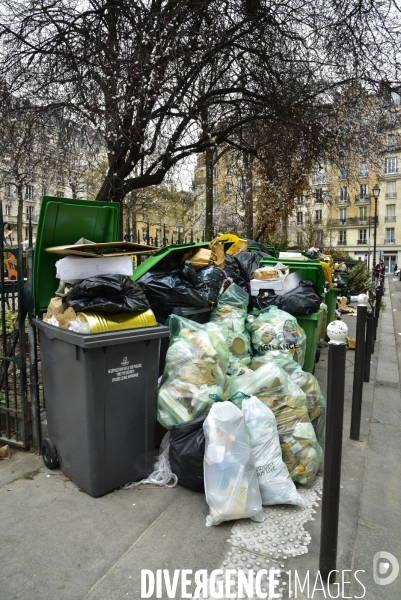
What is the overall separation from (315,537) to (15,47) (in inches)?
276

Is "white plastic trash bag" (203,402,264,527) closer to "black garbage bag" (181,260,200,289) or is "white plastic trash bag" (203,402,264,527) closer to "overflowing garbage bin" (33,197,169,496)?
"overflowing garbage bin" (33,197,169,496)

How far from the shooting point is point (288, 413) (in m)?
2.86

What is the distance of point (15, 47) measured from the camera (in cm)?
629

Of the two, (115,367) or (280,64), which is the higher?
(280,64)

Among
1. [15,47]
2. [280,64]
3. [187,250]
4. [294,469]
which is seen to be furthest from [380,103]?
[294,469]

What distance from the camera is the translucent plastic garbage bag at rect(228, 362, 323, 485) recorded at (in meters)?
2.72

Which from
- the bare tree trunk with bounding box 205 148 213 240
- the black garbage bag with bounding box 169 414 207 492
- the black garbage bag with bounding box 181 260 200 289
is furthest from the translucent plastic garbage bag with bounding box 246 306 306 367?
the bare tree trunk with bounding box 205 148 213 240

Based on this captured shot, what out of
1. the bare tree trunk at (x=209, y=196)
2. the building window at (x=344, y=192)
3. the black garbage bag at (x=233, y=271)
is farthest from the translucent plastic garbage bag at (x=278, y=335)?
the bare tree trunk at (x=209, y=196)

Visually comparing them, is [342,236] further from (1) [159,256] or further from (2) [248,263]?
(1) [159,256]

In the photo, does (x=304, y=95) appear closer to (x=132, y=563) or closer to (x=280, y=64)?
(x=280, y=64)

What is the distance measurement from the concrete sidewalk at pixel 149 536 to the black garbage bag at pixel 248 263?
276 cm

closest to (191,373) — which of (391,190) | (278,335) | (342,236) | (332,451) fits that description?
(332,451)

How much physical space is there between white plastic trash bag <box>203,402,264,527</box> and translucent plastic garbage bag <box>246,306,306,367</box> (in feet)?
5.28

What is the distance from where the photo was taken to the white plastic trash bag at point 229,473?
230cm
